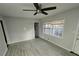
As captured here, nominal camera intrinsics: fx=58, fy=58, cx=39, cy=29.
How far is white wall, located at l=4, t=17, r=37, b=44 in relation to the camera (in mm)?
4719

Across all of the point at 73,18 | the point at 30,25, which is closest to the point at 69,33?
the point at 73,18

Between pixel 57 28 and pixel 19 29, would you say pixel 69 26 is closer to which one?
pixel 57 28

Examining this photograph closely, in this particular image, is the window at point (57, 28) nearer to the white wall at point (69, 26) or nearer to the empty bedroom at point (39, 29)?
the empty bedroom at point (39, 29)

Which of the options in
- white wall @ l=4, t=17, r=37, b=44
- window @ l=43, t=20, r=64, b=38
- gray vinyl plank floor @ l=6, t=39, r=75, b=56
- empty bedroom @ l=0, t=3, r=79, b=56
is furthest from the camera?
white wall @ l=4, t=17, r=37, b=44

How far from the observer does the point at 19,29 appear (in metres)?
5.28

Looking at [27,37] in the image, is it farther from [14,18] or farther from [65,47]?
[65,47]

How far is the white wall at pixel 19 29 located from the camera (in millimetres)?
4719

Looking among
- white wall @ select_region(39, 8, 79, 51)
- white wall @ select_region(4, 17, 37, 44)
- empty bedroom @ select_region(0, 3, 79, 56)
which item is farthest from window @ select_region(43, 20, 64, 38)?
white wall @ select_region(4, 17, 37, 44)

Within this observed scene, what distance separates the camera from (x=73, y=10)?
119 inches

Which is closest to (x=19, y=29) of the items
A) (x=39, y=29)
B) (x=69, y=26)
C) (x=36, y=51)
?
(x=39, y=29)

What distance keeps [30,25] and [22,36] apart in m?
1.36

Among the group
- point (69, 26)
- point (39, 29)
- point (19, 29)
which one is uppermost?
point (69, 26)

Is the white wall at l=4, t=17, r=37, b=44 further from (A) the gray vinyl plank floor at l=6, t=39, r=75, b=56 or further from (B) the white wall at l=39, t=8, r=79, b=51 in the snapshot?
(B) the white wall at l=39, t=8, r=79, b=51

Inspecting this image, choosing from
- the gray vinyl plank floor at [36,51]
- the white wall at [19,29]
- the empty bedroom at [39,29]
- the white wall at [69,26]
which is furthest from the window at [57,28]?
the white wall at [19,29]
